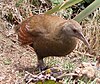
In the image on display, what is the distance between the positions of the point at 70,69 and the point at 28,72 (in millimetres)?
407

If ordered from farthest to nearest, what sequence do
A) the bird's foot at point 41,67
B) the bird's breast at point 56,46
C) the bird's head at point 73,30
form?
the bird's foot at point 41,67 < the bird's breast at point 56,46 < the bird's head at point 73,30

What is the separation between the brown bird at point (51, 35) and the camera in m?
3.76

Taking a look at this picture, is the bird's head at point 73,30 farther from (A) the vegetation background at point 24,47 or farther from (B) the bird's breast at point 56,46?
(A) the vegetation background at point 24,47

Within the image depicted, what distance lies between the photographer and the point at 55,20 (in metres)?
3.99

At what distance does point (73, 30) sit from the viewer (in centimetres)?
371

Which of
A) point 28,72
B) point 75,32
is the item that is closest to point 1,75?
point 28,72

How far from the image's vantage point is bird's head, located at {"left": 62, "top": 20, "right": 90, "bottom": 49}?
3.67 metres

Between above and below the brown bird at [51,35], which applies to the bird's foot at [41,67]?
below

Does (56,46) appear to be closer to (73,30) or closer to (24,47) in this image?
(73,30)

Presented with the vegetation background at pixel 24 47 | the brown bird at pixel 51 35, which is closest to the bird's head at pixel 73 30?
the brown bird at pixel 51 35

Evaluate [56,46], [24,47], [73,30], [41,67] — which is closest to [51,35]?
[56,46]

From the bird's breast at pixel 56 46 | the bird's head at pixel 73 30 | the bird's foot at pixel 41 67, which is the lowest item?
the bird's foot at pixel 41 67

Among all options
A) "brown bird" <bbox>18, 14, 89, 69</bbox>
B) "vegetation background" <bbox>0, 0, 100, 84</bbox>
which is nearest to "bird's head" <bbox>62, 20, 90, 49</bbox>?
"brown bird" <bbox>18, 14, 89, 69</bbox>

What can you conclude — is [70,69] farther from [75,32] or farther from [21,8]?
[21,8]
